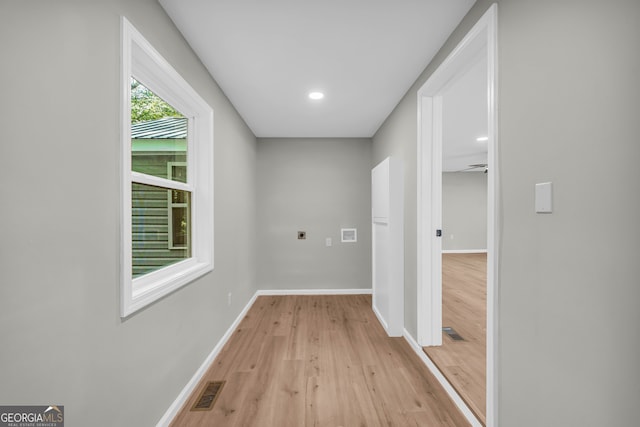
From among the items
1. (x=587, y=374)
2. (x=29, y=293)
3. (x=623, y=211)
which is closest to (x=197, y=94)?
(x=29, y=293)

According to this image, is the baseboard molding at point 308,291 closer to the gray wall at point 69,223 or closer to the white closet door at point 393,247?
the white closet door at point 393,247

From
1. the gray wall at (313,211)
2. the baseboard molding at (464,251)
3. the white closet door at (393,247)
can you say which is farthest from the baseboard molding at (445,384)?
the baseboard molding at (464,251)

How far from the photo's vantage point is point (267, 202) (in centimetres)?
437

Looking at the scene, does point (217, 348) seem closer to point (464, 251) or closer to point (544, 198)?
point (544, 198)

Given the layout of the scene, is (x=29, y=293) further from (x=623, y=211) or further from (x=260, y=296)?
(x=260, y=296)

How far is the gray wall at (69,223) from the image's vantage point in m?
0.83

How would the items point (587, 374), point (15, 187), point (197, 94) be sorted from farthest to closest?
point (197, 94)
point (587, 374)
point (15, 187)

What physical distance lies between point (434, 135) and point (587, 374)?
1.89 meters

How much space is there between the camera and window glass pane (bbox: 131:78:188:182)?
1.67m

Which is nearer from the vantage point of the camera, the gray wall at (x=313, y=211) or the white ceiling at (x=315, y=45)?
the white ceiling at (x=315, y=45)

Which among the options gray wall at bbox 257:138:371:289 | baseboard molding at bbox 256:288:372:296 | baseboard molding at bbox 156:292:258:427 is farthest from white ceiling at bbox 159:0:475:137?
baseboard molding at bbox 256:288:372:296

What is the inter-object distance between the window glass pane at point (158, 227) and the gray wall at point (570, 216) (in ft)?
6.29

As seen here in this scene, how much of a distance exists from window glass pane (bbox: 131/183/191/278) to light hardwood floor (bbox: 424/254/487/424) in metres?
2.11

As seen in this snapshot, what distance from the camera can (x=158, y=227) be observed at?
6.10 ft
